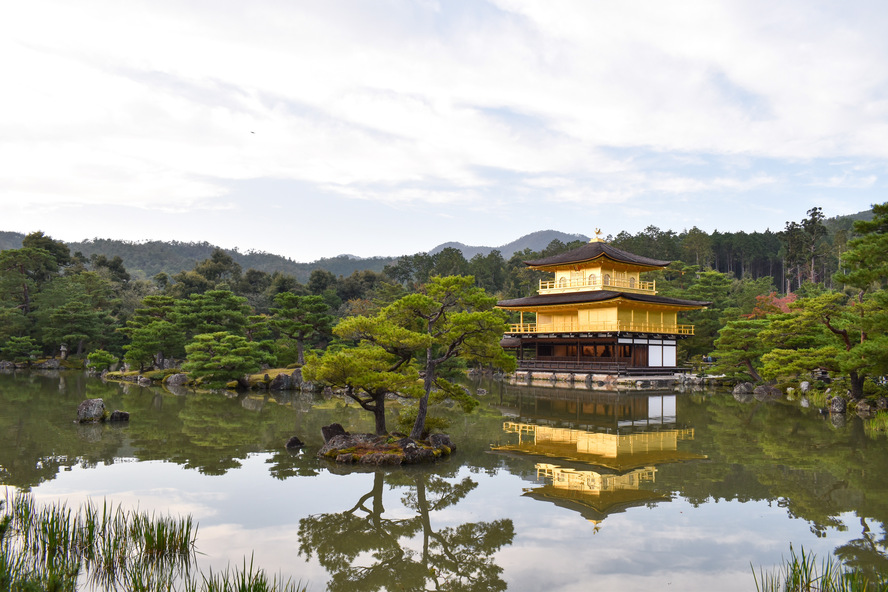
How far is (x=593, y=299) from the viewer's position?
1372 inches

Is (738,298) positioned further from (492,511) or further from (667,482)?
(492,511)

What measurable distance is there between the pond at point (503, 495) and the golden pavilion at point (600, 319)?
53.5 ft

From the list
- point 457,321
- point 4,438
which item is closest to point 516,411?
point 457,321

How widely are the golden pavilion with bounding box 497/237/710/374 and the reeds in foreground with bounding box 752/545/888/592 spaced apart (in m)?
26.9

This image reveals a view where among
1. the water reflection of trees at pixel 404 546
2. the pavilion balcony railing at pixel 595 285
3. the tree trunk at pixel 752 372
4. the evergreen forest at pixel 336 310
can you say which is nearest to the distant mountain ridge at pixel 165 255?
the evergreen forest at pixel 336 310

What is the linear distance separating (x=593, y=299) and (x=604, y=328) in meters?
1.86

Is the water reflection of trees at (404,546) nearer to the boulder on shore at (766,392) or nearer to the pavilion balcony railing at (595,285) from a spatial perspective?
the boulder on shore at (766,392)

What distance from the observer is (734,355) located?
29031 millimetres

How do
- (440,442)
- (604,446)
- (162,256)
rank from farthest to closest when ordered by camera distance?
(162,256)
(604,446)
(440,442)

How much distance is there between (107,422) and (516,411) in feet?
42.2

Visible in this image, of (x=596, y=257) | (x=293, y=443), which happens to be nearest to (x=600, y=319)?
(x=596, y=257)

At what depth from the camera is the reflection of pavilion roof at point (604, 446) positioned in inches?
508

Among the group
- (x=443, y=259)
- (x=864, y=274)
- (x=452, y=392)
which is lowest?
(x=452, y=392)

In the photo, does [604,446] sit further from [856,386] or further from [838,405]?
[856,386]
